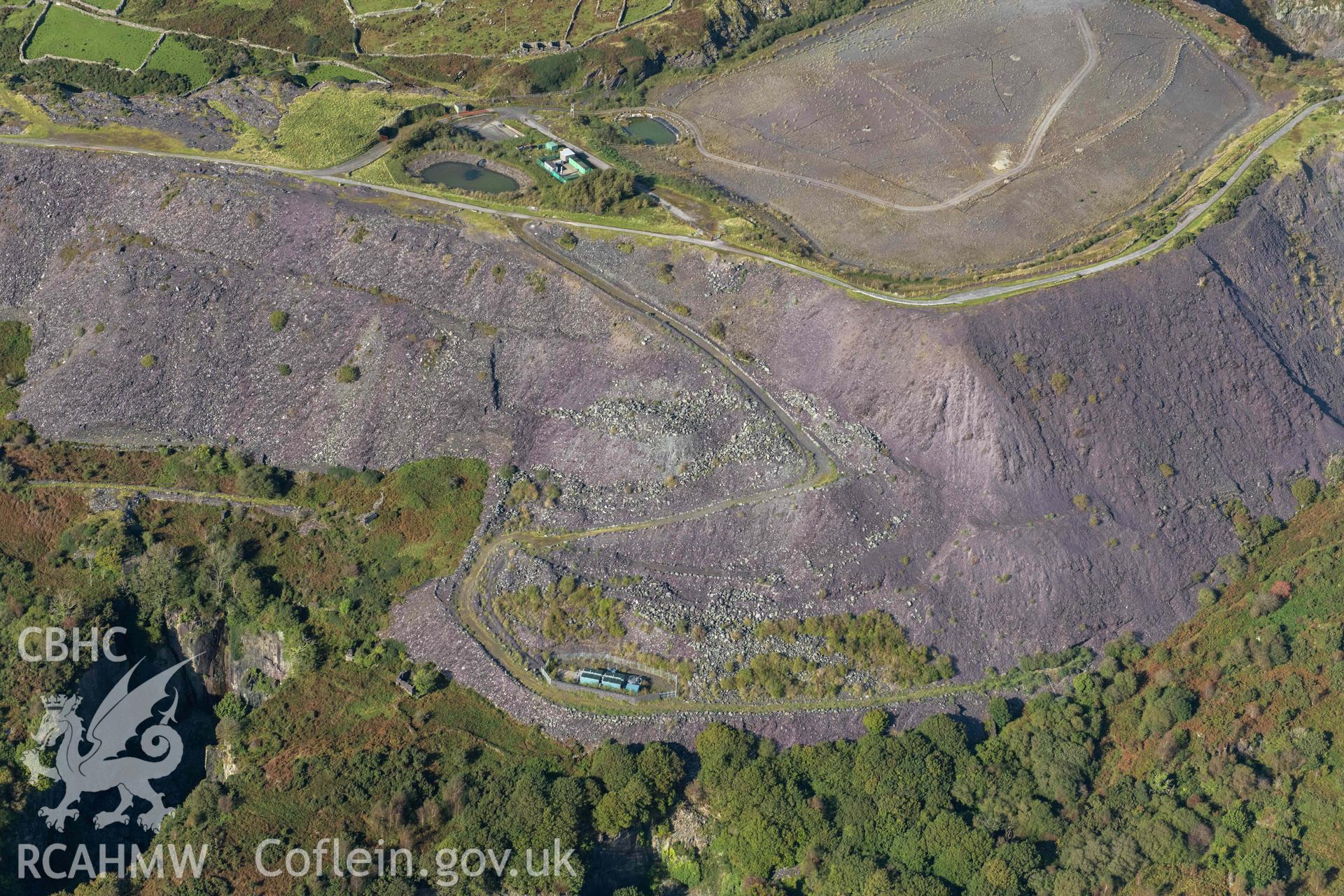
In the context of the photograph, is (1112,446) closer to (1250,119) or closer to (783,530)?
(783,530)

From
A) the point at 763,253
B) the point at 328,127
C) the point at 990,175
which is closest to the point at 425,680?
the point at 763,253

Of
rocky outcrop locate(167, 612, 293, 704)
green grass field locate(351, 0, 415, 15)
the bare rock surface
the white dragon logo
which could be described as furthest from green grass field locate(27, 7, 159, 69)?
the white dragon logo

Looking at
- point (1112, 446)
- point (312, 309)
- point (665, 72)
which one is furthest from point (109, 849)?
point (665, 72)

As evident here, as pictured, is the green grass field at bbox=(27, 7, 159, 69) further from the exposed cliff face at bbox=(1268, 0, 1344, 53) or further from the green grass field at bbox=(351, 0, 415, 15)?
the exposed cliff face at bbox=(1268, 0, 1344, 53)

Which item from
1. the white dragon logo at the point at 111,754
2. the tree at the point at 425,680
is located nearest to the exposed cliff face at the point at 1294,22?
the tree at the point at 425,680

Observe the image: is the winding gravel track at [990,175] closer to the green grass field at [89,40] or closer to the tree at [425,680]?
the green grass field at [89,40]
